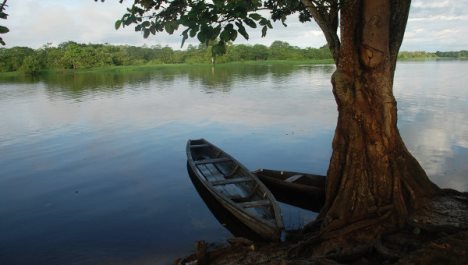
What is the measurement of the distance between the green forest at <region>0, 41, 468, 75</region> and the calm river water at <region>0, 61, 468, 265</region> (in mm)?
57529

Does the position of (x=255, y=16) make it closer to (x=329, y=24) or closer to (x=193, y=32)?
(x=193, y=32)

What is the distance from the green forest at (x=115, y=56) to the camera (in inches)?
4256

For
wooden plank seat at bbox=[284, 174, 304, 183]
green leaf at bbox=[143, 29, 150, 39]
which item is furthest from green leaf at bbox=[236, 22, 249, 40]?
wooden plank seat at bbox=[284, 174, 304, 183]

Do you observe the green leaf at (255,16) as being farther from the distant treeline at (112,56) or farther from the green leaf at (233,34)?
the distant treeline at (112,56)

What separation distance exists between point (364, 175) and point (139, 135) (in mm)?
18283

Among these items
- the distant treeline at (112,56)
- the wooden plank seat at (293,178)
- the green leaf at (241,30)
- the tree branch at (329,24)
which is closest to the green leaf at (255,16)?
the green leaf at (241,30)

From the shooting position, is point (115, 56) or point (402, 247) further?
point (115, 56)

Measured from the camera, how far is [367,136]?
323 inches

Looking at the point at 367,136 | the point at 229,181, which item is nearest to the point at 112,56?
the point at 229,181

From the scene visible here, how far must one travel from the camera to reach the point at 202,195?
14.0 meters

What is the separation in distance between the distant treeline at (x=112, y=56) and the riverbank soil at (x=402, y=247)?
74.8m

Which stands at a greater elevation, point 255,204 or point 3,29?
point 3,29

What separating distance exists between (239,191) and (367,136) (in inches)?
196

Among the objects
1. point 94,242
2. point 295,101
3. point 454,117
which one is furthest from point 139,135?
point 454,117
